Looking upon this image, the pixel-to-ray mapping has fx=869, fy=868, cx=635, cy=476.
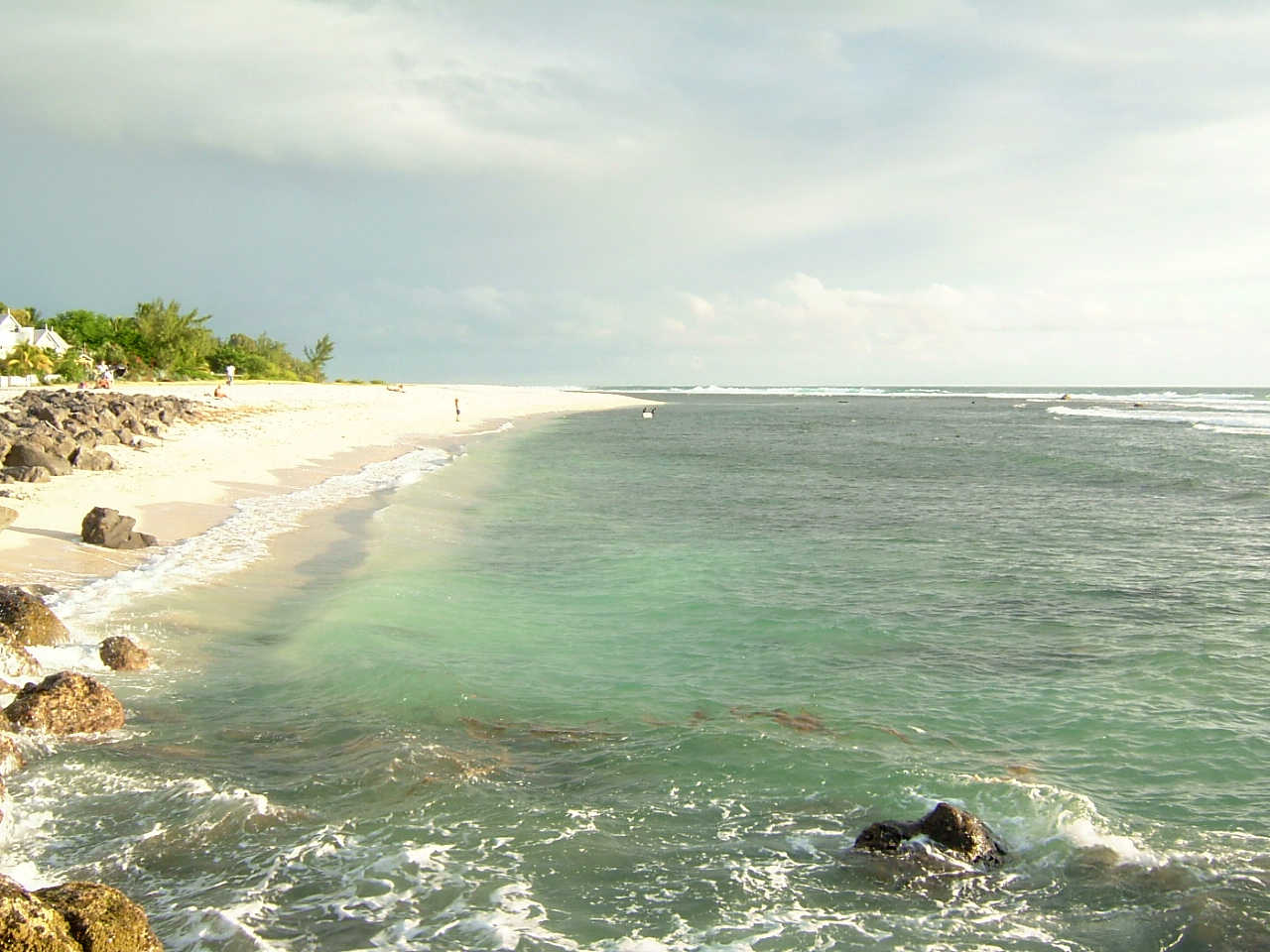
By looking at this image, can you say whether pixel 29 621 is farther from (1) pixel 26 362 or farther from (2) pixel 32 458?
(1) pixel 26 362

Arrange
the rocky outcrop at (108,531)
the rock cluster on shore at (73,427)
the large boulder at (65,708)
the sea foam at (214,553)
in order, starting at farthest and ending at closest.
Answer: the rock cluster on shore at (73,427) < the rocky outcrop at (108,531) < the sea foam at (214,553) < the large boulder at (65,708)

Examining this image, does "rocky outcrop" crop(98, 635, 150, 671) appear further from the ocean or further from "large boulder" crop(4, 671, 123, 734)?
"large boulder" crop(4, 671, 123, 734)

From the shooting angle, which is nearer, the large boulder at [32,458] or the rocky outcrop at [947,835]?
the rocky outcrop at [947,835]

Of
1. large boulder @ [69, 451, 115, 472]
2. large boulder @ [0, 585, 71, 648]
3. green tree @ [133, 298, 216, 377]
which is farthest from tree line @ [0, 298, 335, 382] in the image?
large boulder @ [0, 585, 71, 648]

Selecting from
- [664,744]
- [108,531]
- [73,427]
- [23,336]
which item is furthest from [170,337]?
[664,744]

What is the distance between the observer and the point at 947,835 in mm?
7656

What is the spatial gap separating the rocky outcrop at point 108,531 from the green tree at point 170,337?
61892 millimetres

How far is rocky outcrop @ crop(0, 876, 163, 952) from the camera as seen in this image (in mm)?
4598

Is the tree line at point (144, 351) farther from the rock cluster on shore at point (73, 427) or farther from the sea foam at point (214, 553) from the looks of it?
the sea foam at point (214, 553)

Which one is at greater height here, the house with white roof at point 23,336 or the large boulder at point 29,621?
the house with white roof at point 23,336

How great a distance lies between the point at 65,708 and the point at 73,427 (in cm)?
2567

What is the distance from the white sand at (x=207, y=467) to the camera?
1706cm

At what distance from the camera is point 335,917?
6.57 meters

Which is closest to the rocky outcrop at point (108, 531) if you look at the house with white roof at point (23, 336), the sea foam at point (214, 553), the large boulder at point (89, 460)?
the sea foam at point (214, 553)
